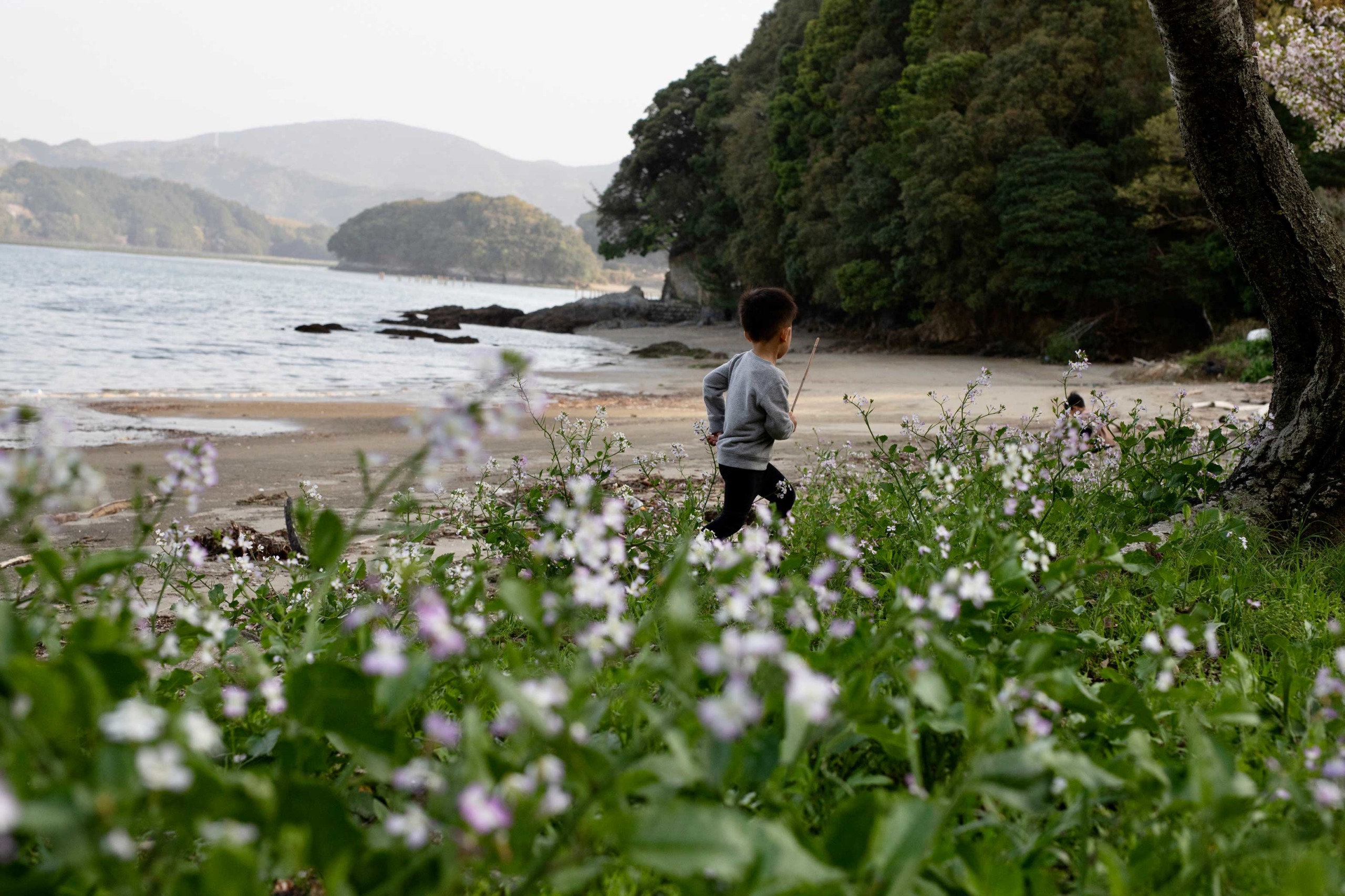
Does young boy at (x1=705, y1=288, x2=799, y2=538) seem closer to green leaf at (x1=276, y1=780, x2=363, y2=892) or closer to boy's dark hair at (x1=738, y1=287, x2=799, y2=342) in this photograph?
boy's dark hair at (x1=738, y1=287, x2=799, y2=342)

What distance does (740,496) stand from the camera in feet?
14.3

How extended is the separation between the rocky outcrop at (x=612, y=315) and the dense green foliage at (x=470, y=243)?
304 feet

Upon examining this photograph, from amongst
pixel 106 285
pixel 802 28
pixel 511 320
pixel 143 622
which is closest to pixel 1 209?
pixel 106 285

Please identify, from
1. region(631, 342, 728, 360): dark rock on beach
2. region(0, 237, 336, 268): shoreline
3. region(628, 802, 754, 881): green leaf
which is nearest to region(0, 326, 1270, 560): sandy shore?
region(628, 802, 754, 881): green leaf

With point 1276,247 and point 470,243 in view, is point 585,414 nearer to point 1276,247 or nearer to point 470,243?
point 1276,247

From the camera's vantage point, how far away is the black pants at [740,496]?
4324 mm

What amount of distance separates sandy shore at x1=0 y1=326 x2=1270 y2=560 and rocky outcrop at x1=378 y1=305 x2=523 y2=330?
20927mm

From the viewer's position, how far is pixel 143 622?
3352 mm

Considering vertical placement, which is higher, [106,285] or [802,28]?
[802,28]

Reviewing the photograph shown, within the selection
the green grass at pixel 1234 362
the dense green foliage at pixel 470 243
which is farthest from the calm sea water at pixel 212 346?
the dense green foliage at pixel 470 243

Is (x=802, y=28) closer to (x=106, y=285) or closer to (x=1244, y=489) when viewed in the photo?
(x=1244, y=489)

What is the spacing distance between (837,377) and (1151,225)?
8070 millimetres

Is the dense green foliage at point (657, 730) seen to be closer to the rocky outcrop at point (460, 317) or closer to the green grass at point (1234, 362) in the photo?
the green grass at point (1234, 362)

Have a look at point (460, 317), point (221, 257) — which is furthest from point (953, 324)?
point (221, 257)
